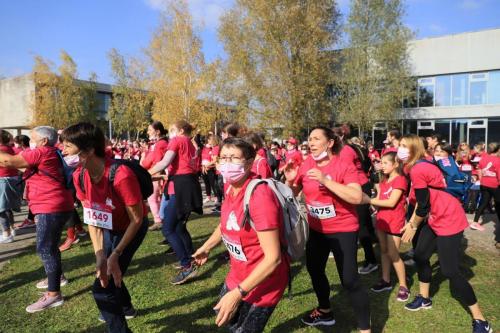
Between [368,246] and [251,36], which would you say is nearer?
[368,246]

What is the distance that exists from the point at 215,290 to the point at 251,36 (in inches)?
897

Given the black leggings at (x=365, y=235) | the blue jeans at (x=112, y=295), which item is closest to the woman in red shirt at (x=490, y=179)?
the black leggings at (x=365, y=235)

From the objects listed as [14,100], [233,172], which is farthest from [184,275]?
[14,100]

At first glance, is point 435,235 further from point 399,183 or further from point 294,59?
point 294,59

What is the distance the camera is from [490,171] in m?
8.06

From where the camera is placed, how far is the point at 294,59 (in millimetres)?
25047

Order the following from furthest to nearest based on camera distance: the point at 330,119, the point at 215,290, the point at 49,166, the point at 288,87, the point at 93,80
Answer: the point at 93,80
the point at 330,119
the point at 288,87
the point at 215,290
the point at 49,166

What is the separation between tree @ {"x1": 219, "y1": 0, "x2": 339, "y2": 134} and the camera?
24.6m

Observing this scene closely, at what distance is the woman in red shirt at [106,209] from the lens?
2.84 meters

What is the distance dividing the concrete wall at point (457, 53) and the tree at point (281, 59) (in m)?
6.58

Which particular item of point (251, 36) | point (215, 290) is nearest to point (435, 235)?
point (215, 290)

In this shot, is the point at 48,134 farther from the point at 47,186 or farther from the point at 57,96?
the point at 57,96

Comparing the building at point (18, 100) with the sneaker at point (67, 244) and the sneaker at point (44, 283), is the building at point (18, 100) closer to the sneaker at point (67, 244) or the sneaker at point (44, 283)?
the sneaker at point (67, 244)

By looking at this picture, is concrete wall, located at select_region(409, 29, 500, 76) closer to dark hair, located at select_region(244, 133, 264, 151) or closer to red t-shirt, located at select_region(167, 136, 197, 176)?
dark hair, located at select_region(244, 133, 264, 151)
